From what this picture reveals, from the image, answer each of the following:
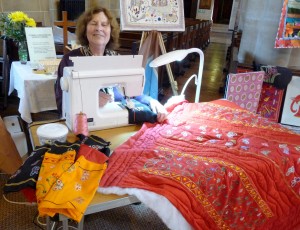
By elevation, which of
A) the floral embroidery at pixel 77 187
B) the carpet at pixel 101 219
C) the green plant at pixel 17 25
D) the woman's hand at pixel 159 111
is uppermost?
the green plant at pixel 17 25

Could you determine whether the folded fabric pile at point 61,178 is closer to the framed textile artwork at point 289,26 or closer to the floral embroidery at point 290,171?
the floral embroidery at point 290,171

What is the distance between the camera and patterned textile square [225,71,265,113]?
2.44 metres

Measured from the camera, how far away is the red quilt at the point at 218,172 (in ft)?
3.00

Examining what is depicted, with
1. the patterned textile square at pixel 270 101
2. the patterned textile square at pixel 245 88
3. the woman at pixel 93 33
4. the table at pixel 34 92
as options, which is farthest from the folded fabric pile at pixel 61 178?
the patterned textile square at pixel 270 101

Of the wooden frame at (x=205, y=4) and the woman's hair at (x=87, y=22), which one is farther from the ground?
the wooden frame at (x=205, y=4)

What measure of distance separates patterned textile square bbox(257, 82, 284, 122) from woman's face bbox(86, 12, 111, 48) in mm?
1844

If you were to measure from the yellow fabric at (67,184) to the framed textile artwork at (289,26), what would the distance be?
2.45 meters

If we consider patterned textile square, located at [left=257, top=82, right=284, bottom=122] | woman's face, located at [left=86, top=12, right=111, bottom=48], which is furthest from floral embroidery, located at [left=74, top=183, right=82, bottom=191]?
patterned textile square, located at [left=257, top=82, right=284, bottom=122]

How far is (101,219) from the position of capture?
180cm

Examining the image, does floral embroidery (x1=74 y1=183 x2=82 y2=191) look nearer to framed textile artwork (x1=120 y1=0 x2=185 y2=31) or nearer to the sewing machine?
the sewing machine

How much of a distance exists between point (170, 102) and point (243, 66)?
173cm

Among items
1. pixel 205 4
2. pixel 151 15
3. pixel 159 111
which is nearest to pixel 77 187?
pixel 159 111

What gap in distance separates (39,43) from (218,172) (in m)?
2.18

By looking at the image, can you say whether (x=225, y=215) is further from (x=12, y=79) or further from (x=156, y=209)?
(x=12, y=79)
